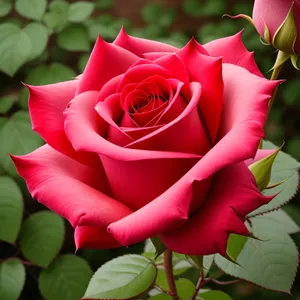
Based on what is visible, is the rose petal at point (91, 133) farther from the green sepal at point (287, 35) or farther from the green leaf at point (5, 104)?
the green leaf at point (5, 104)

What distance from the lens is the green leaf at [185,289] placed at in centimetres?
47

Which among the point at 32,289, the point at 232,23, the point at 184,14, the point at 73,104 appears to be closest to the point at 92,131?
the point at 73,104

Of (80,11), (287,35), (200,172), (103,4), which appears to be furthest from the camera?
(103,4)

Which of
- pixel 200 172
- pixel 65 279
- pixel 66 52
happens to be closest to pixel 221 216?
pixel 200 172

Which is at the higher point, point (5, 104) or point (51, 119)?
point (51, 119)

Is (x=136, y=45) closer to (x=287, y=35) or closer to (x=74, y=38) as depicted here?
(x=287, y=35)

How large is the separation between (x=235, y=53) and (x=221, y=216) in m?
0.14

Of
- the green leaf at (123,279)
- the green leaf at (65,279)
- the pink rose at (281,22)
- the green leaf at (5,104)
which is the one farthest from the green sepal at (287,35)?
the green leaf at (5,104)

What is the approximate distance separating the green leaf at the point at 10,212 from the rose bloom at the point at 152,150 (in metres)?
0.29

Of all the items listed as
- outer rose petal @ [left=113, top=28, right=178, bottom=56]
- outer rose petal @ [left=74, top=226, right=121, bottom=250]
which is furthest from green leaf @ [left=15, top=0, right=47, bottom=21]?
outer rose petal @ [left=74, top=226, right=121, bottom=250]

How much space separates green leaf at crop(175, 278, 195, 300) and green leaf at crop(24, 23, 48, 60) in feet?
1.29

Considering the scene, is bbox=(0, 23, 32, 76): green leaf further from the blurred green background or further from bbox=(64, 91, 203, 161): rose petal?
bbox=(64, 91, 203, 161): rose petal

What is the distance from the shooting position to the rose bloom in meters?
0.28

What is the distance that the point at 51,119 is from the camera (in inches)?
13.2
